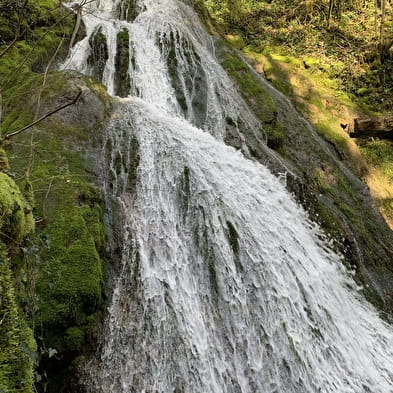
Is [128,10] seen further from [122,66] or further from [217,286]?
[217,286]

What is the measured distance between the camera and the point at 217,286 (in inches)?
212

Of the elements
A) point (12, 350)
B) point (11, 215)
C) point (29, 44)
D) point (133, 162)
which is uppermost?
point (11, 215)

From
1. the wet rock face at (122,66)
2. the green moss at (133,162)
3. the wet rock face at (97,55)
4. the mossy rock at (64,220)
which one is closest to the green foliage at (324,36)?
the wet rock face at (122,66)

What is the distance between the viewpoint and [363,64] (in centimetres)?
1675

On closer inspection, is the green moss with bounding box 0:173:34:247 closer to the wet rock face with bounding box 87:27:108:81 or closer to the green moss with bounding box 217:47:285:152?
the wet rock face with bounding box 87:27:108:81

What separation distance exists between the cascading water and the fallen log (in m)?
7.16

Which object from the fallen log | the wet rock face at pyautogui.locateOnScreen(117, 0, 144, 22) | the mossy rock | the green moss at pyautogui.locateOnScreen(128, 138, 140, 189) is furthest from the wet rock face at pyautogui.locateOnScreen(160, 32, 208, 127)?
the fallen log

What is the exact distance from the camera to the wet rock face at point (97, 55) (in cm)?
1006

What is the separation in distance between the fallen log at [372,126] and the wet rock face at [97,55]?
911cm

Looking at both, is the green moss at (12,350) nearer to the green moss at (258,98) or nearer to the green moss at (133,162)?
the green moss at (133,162)

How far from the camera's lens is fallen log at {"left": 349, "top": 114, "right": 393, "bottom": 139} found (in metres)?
13.7

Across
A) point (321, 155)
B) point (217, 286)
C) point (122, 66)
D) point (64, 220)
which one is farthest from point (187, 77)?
point (217, 286)

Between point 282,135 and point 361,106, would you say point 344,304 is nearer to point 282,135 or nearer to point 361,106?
point 282,135

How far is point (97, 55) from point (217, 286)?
784cm
